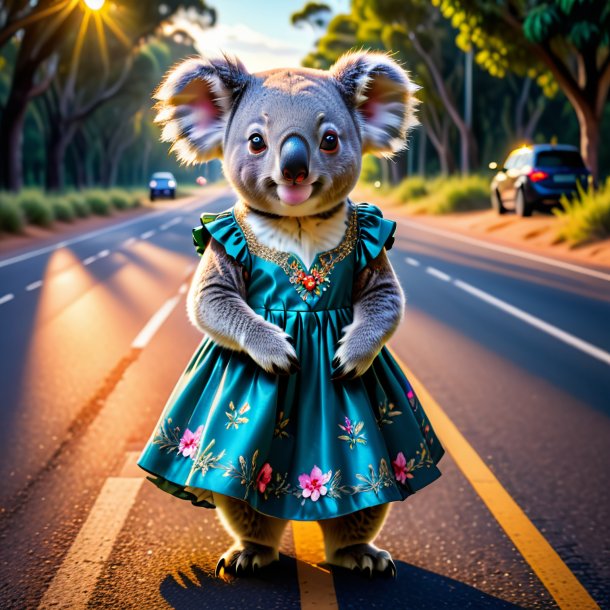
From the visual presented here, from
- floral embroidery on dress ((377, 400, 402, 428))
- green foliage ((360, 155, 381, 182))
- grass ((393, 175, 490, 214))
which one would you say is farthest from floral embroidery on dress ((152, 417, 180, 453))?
green foliage ((360, 155, 381, 182))

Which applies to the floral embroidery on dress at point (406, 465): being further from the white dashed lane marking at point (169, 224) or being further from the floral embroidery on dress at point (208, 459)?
the white dashed lane marking at point (169, 224)

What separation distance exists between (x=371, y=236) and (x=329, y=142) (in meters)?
0.40

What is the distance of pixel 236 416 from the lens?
9.45 ft

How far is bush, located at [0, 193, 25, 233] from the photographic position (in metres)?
23.5

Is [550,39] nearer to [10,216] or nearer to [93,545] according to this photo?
[10,216]

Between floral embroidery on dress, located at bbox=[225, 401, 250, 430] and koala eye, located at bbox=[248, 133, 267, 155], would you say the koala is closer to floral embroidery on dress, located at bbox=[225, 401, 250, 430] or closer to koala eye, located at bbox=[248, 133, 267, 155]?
koala eye, located at bbox=[248, 133, 267, 155]

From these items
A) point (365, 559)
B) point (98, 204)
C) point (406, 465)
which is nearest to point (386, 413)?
point (406, 465)

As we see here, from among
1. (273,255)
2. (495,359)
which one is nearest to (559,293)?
(495,359)

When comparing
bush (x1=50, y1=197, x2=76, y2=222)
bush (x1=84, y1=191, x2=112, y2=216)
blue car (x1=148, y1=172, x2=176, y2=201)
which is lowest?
blue car (x1=148, y1=172, x2=176, y2=201)

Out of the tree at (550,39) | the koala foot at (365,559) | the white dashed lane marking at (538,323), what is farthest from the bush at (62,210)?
the koala foot at (365,559)

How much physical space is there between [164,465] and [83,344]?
5.85 m

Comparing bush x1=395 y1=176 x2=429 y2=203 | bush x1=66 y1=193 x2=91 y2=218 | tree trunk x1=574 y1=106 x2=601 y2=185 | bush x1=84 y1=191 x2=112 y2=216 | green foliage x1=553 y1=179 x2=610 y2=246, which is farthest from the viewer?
bush x1=395 y1=176 x2=429 y2=203

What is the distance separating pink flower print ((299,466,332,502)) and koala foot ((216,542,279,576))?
1.78 feet

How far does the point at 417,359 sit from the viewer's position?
790 cm
